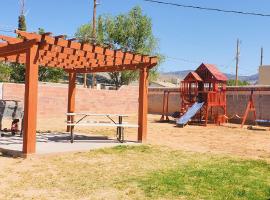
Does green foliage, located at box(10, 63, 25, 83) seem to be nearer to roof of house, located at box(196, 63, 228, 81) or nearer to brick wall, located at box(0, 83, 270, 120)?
brick wall, located at box(0, 83, 270, 120)

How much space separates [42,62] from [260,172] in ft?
27.5

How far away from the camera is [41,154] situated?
8820 millimetres

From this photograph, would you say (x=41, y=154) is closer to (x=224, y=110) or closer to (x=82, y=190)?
(x=82, y=190)

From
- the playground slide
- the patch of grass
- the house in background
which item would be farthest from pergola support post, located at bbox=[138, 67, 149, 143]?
the house in background

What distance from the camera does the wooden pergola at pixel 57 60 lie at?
29.0 ft

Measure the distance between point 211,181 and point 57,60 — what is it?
7.53 metres

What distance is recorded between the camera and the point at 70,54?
10344 mm

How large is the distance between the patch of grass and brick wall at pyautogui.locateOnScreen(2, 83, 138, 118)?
1476 centimetres

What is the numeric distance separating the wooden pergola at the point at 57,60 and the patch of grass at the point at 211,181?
11.0ft

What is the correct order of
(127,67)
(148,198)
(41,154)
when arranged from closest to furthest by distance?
(148,198)
(41,154)
(127,67)

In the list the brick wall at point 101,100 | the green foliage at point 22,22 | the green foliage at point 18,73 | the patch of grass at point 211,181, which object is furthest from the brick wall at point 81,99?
the green foliage at point 22,22

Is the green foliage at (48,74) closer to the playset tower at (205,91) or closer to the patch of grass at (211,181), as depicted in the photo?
the playset tower at (205,91)

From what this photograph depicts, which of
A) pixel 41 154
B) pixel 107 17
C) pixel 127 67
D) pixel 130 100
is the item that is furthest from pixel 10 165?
pixel 107 17

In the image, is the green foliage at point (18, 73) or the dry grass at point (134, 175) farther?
the green foliage at point (18, 73)
